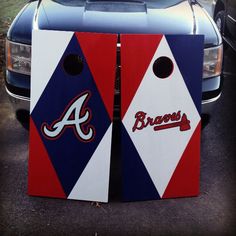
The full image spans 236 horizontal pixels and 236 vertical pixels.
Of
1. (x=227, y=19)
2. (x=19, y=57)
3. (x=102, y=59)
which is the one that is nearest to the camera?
(x=102, y=59)

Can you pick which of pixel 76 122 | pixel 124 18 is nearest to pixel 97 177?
Result: pixel 76 122

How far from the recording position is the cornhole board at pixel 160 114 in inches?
81.7

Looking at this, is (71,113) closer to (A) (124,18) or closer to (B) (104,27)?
(B) (104,27)

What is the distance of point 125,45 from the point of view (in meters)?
2.03

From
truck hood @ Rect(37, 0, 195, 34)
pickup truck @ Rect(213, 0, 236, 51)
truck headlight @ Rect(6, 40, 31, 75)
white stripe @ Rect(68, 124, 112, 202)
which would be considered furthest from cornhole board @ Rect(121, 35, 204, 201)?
pickup truck @ Rect(213, 0, 236, 51)

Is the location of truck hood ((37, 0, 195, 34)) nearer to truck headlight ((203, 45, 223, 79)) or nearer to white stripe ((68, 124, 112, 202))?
truck headlight ((203, 45, 223, 79))

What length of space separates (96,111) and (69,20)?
2.20 feet

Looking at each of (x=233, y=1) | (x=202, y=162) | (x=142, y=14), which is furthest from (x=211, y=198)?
(x=233, y=1)

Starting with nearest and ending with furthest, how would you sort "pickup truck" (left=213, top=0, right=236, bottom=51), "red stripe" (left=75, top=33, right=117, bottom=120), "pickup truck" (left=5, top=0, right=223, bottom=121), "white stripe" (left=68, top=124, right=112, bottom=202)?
1. "red stripe" (left=75, top=33, right=117, bottom=120)
2. "white stripe" (left=68, top=124, right=112, bottom=202)
3. "pickup truck" (left=5, top=0, right=223, bottom=121)
4. "pickup truck" (left=213, top=0, right=236, bottom=51)

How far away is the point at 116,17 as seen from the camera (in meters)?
2.35

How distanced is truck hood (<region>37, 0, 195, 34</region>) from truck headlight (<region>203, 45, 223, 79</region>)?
0.62ft

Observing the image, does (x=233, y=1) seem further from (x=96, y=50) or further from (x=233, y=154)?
(x=96, y=50)

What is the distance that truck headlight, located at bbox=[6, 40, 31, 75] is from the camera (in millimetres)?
2268

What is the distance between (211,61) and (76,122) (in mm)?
1003
